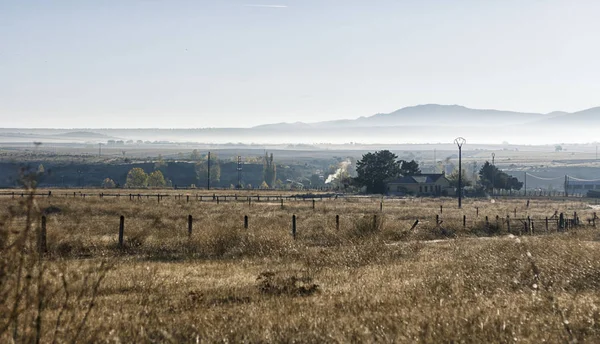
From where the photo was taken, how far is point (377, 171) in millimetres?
119188

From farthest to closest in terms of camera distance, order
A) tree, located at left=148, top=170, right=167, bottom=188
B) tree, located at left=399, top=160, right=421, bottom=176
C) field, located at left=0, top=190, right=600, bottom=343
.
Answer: tree, located at left=148, top=170, right=167, bottom=188 < tree, located at left=399, top=160, right=421, bottom=176 < field, located at left=0, top=190, right=600, bottom=343

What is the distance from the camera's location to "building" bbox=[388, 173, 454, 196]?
118062 mm

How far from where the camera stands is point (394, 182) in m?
119

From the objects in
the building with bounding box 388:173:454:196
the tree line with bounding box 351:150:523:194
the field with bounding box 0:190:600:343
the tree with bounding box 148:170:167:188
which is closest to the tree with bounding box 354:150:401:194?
the tree line with bounding box 351:150:523:194

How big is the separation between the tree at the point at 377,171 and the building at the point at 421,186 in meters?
1.52

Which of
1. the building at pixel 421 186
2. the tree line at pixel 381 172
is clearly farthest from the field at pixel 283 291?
the building at pixel 421 186

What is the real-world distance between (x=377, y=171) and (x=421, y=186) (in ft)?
27.6

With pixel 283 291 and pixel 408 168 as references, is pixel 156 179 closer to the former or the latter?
pixel 408 168

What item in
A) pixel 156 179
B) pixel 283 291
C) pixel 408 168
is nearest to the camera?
pixel 283 291

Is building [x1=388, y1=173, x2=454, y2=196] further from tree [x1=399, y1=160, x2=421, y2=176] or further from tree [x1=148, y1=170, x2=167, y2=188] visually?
tree [x1=148, y1=170, x2=167, y2=188]

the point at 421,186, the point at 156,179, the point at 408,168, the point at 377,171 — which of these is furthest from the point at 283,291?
the point at 156,179

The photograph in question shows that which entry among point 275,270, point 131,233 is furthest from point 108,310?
point 131,233

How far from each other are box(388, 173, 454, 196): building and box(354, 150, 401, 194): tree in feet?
4.98

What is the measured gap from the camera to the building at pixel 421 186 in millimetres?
118062
